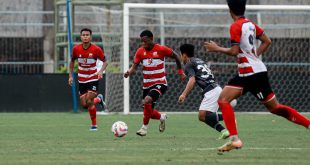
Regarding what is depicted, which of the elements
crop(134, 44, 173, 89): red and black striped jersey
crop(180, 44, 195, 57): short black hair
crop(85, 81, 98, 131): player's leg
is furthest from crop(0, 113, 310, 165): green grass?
crop(180, 44, 195, 57): short black hair

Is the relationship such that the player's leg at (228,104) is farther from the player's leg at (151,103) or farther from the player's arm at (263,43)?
the player's leg at (151,103)

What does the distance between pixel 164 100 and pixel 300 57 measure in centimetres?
396

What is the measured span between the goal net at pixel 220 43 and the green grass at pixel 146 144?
4.70m

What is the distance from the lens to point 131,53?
24.9 metres

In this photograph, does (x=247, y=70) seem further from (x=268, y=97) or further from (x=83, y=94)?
(x=83, y=94)

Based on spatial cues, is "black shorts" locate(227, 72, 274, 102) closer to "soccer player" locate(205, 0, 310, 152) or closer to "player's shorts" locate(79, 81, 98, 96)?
"soccer player" locate(205, 0, 310, 152)

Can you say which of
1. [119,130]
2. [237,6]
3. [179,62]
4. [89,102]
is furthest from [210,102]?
[237,6]

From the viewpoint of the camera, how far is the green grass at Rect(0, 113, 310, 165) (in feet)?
34.5

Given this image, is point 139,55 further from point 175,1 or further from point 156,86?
point 175,1

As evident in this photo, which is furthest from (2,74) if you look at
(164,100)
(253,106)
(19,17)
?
(253,106)

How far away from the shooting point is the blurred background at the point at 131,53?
24109mm

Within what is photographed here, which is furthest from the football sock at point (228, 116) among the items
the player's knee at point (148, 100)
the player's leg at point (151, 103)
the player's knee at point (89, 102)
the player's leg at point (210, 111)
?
the player's knee at point (89, 102)

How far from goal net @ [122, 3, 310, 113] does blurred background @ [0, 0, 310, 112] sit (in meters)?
0.03

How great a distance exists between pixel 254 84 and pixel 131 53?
13854 mm
